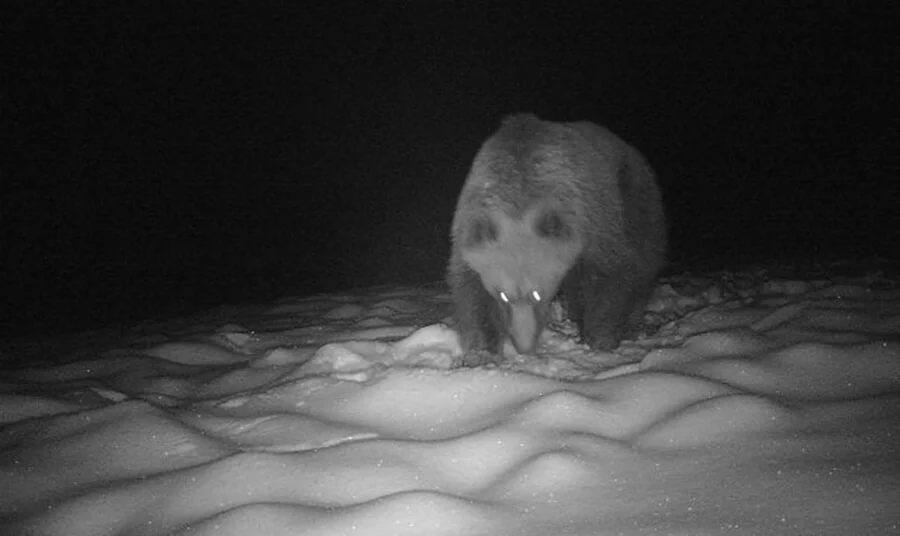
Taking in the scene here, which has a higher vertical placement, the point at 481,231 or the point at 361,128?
the point at 361,128

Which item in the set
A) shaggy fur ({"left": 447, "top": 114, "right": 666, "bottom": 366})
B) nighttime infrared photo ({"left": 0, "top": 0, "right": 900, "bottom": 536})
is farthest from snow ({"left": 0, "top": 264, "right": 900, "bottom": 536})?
shaggy fur ({"left": 447, "top": 114, "right": 666, "bottom": 366})

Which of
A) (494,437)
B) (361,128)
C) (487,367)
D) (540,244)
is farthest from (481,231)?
(361,128)

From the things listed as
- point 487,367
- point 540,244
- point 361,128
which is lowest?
point 487,367

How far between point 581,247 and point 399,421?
1559mm

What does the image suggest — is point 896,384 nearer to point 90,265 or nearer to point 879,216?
point 879,216

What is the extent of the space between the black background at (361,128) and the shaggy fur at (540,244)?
577 centimetres

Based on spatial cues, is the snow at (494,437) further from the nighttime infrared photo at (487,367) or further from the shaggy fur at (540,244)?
the shaggy fur at (540,244)

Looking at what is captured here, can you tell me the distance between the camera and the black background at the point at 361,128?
12906 millimetres

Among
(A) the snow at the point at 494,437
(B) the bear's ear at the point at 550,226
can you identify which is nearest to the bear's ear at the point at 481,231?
(B) the bear's ear at the point at 550,226

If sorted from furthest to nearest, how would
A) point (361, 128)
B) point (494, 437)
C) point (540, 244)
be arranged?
point (361, 128) < point (540, 244) < point (494, 437)

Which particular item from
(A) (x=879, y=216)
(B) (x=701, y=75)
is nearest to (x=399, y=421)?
(A) (x=879, y=216)

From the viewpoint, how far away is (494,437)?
2.47 m

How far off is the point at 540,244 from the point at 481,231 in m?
0.34

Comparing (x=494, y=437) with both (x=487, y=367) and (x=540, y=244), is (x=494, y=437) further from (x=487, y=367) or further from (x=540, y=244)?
(x=540, y=244)
